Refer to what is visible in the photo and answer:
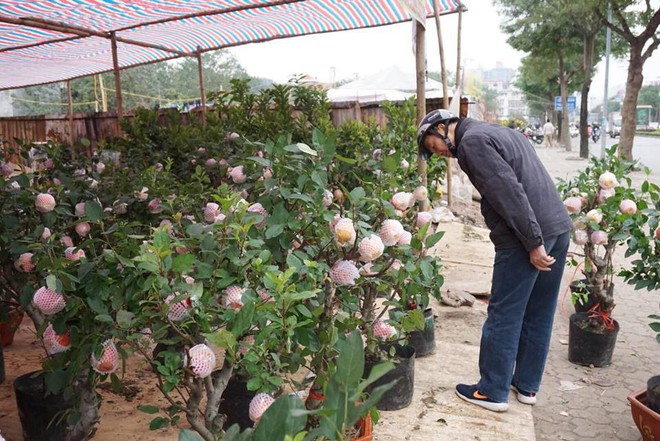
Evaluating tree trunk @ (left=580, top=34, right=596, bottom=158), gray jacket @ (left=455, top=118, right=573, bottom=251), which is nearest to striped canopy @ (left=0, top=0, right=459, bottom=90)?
gray jacket @ (left=455, top=118, right=573, bottom=251)

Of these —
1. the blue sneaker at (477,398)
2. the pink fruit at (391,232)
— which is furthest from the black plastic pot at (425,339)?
the pink fruit at (391,232)

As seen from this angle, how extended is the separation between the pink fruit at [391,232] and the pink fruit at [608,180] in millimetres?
2021

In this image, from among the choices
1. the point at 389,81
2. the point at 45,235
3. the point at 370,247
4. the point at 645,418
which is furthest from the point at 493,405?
the point at 389,81

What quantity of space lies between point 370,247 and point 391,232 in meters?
0.20

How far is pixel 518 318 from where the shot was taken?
9.66 ft

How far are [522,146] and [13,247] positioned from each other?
2.30 meters

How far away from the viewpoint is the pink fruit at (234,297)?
1.53m

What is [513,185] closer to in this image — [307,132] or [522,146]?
[522,146]

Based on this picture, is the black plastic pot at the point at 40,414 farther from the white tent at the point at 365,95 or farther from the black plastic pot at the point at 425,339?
the white tent at the point at 365,95

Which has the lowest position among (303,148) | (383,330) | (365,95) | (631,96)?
(383,330)

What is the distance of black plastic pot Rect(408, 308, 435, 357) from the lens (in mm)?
3637

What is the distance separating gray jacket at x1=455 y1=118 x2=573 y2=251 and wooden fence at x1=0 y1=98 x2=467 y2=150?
2892 mm

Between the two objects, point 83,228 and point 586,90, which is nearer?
point 83,228

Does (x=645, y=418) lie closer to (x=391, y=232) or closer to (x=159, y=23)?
(x=391, y=232)
